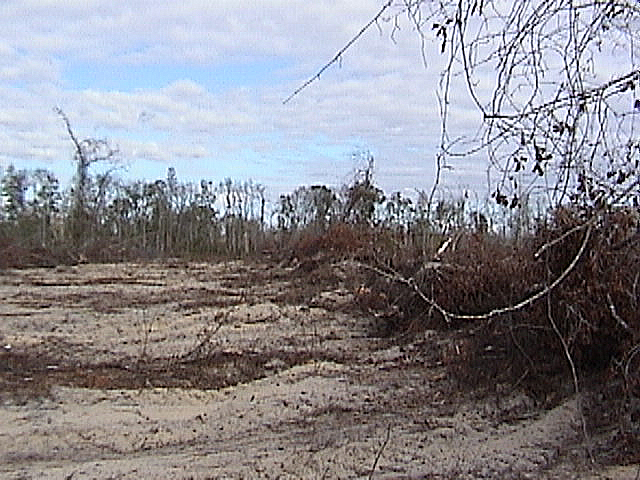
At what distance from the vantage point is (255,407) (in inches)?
310

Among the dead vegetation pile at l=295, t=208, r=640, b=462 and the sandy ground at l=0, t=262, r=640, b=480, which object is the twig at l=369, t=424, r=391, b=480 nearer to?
the sandy ground at l=0, t=262, r=640, b=480

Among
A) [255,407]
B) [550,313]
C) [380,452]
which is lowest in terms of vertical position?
[380,452]

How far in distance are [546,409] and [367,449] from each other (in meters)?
1.73

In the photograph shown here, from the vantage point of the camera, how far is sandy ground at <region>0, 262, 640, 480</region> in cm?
614

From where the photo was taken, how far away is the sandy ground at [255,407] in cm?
614

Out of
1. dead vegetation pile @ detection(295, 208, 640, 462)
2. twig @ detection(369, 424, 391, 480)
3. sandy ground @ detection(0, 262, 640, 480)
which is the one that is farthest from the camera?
sandy ground @ detection(0, 262, 640, 480)

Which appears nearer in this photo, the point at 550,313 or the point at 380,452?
the point at 550,313

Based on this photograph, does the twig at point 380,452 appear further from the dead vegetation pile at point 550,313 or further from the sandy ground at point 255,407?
the dead vegetation pile at point 550,313

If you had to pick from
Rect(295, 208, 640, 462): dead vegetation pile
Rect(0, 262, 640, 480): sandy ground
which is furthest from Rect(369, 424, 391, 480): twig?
Rect(295, 208, 640, 462): dead vegetation pile

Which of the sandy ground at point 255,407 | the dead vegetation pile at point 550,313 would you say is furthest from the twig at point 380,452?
the dead vegetation pile at point 550,313

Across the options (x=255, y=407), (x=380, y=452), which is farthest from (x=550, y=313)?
(x=255, y=407)

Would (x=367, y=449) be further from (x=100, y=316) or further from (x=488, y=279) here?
(x=100, y=316)

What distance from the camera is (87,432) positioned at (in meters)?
7.09

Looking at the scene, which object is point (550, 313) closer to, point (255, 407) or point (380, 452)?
point (380, 452)
